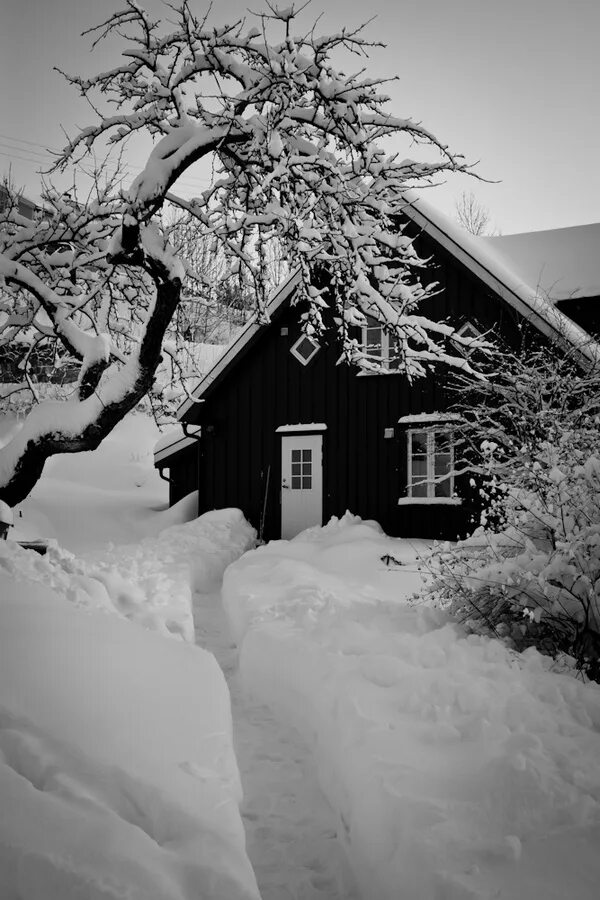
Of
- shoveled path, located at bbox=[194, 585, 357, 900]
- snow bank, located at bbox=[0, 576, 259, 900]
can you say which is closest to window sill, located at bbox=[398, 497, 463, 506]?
shoveled path, located at bbox=[194, 585, 357, 900]

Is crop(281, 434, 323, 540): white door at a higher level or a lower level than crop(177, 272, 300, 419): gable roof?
lower

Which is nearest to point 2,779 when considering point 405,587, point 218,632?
point 218,632

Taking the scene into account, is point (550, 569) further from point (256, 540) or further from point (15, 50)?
point (256, 540)

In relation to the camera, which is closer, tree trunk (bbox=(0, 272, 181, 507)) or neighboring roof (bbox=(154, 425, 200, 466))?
tree trunk (bbox=(0, 272, 181, 507))

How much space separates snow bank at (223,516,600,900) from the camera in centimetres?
255

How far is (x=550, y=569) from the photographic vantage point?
435 cm

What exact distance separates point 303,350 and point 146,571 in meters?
6.77

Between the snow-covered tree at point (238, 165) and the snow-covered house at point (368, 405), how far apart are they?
560 centimetres

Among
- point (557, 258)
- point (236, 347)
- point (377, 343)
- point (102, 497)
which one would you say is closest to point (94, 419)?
point (236, 347)

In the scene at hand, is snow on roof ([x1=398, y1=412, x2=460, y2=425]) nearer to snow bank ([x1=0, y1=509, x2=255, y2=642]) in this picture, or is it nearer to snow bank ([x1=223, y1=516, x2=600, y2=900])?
snow bank ([x1=0, y1=509, x2=255, y2=642])

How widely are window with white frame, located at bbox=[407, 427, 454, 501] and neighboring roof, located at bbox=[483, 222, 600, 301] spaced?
11.7 ft

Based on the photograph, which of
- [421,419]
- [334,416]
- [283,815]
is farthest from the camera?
[334,416]

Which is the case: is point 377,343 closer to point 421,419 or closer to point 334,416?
point 334,416

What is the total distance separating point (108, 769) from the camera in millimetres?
2594
